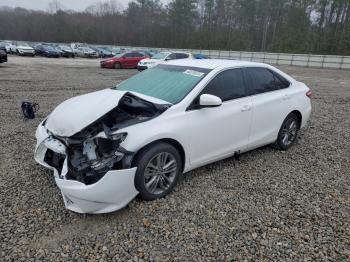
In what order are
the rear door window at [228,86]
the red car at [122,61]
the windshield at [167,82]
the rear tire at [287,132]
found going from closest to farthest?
the windshield at [167,82]
the rear door window at [228,86]
the rear tire at [287,132]
the red car at [122,61]

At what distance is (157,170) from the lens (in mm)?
3158

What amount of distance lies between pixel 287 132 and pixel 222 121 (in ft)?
5.73

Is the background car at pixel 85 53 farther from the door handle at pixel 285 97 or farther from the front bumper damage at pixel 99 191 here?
the front bumper damage at pixel 99 191

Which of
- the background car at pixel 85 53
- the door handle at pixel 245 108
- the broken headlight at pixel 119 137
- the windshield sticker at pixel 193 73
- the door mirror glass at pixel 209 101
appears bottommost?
the background car at pixel 85 53

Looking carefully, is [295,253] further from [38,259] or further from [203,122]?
[38,259]

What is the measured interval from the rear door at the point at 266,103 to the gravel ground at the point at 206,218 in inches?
16.3

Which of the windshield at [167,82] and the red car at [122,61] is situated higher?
the windshield at [167,82]

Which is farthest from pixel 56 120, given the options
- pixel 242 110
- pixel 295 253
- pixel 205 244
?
pixel 295 253

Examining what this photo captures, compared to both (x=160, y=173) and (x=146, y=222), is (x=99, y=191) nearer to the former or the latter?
(x=146, y=222)

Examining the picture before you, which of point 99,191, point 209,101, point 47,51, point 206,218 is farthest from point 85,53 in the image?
point 206,218

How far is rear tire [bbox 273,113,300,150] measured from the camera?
185 inches

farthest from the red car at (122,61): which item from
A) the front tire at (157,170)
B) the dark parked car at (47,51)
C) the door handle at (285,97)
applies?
the front tire at (157,170)

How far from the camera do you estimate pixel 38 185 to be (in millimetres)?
3469

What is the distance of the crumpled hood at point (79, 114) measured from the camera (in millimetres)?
2975
